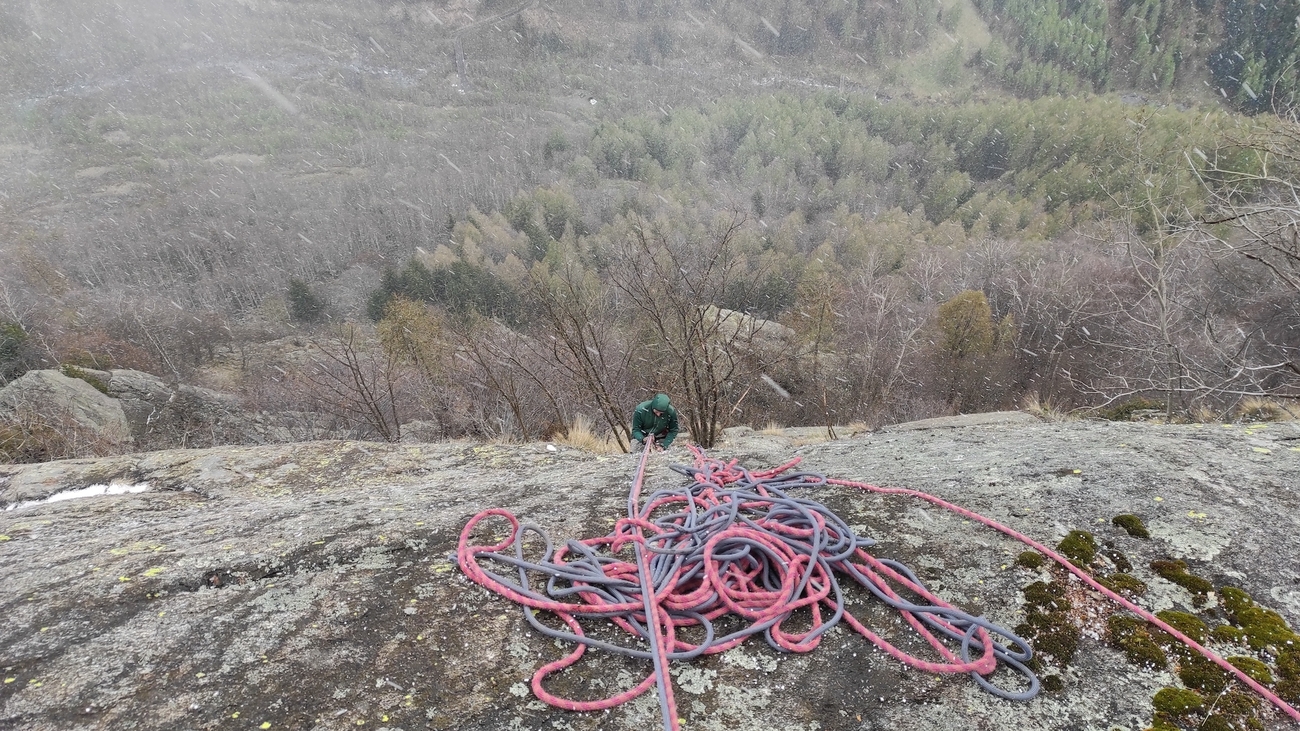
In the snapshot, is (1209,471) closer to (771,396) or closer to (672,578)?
(672,578)

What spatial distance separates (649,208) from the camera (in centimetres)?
8156

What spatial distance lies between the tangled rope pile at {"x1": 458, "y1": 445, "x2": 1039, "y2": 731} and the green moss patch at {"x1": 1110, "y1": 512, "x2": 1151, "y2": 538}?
1074 millimetres

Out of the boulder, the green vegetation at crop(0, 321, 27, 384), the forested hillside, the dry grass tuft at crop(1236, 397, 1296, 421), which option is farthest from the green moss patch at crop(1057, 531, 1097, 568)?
the green vegetation at crop(0, 321, 27, 384)

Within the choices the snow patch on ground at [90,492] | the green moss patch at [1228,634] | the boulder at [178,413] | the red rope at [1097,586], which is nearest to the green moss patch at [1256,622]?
the green moss patch at [1228,634]

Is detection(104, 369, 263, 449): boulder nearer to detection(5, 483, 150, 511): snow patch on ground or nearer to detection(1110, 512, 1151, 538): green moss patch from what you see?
detection(5, 483, 150, 511): snow patch on ground

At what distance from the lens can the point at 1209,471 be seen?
3168 mm

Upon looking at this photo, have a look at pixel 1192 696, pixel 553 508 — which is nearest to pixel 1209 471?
pixel 1192 696

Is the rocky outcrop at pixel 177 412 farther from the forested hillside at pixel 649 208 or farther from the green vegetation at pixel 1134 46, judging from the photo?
the green vegetation at pixel 1134 46

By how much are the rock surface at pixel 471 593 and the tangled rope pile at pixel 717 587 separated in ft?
0.22

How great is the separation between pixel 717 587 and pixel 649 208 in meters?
82.5

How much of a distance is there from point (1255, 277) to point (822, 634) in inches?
1554

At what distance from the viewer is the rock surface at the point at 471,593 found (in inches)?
75.6

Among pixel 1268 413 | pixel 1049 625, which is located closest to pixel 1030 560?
pixel 1049 625

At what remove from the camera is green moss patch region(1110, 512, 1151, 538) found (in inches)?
106
